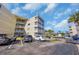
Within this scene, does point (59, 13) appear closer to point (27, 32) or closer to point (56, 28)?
point (56, 28)

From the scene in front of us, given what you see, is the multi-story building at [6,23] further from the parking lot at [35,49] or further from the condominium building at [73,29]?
the condominium building at [73,29]

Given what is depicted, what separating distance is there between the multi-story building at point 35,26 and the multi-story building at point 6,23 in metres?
0.34

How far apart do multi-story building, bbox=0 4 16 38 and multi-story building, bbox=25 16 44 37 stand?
34 cm

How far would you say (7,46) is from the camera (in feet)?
12.0

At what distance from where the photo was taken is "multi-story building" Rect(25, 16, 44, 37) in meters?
3.69

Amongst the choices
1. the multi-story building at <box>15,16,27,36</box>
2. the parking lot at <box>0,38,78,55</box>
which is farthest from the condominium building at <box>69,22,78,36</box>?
the multi-story building at <box>15,16,27,36</box>

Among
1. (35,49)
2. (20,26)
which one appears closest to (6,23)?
(20,26)

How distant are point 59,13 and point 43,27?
1.54 ft

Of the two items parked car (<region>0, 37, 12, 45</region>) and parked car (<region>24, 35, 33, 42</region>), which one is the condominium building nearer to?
parked car (<region>24, 35, 33, 42</region>)

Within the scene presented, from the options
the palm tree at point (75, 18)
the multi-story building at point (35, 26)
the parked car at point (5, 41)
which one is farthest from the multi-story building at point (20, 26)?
the palm tree at point (75, 18)

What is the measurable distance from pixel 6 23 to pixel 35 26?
2.13 feet

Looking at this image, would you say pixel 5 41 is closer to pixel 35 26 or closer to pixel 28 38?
pixel 28 38

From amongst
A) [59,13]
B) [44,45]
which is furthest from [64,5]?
[44,45]

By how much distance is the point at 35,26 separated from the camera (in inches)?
148
